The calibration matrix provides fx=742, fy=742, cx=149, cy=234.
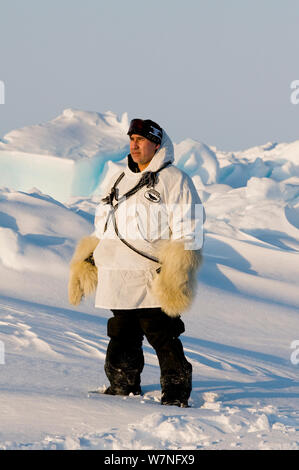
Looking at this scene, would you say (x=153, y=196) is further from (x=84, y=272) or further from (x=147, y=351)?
(x=147, y=351)

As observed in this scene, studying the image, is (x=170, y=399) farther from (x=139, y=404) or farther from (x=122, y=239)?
(x=122, y=239)

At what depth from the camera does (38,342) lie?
4973mm

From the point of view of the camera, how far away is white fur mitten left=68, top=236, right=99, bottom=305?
3852 mm

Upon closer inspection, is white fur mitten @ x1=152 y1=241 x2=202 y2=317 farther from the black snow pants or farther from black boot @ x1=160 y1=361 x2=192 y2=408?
black boot @ x1=160 y1=361 x2=192 y2=408

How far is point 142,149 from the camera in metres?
3.54

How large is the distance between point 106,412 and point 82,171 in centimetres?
2210

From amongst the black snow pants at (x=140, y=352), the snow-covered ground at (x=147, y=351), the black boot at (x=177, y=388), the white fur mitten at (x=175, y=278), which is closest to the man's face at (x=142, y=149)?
the white fur mitten at (x=175, y=278)

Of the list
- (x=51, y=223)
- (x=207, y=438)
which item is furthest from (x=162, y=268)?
(x=51, y=223)

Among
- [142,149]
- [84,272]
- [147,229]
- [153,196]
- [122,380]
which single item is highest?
[142,149]

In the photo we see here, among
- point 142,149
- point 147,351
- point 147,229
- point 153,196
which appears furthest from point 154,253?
point 147,351

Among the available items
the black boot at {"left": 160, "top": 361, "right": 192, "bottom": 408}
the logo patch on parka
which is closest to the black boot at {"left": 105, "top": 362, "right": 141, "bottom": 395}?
the black boot at {"left": 160, "top": 361, "right": 192, "bottom": 408}

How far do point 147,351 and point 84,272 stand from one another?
5.22 feet

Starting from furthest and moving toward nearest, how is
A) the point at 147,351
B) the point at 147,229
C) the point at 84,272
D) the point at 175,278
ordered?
the point at 147,351 → the point at 84,272 → the point at 147,229 → the point at 175,278

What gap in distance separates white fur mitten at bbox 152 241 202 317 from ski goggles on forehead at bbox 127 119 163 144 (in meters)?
0.51
